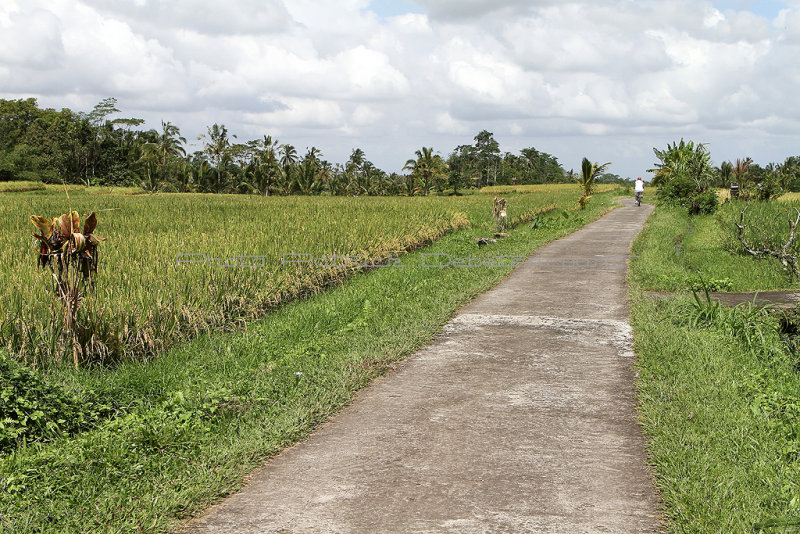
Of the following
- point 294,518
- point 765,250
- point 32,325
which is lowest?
point 294,518

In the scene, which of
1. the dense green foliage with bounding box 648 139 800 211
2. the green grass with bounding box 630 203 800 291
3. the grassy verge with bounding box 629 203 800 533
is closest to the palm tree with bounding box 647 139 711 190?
the dense green foliage with bounding box 648 139 800 211

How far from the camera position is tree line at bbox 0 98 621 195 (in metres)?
52.7

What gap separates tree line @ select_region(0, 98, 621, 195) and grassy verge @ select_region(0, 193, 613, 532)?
46438 millimetres

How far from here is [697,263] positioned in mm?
13336

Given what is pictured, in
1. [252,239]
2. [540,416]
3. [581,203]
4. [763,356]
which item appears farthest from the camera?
[581,203]

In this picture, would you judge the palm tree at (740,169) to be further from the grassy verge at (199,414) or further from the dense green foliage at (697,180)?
the grassy verge at (199,414)

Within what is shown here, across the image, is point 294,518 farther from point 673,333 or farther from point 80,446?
point 673,333

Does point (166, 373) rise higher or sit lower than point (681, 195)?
lower

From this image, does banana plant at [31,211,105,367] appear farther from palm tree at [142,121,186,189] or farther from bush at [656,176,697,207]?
palm tree at [142,121,186,189]

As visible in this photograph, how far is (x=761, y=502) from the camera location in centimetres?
349

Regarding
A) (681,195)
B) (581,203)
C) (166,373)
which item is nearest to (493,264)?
(166,373)

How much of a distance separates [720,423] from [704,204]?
22442 mm

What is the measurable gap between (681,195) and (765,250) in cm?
2091

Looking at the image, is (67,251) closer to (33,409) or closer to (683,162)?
(33,409)
